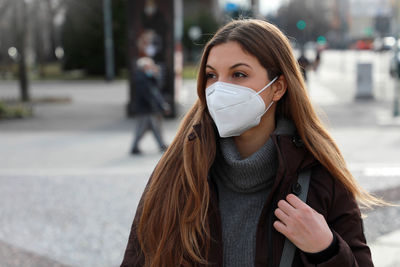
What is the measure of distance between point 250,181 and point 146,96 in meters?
A: 8.25

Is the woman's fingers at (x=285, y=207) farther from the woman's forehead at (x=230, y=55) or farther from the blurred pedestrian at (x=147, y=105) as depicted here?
the blurred pedestrian at (x=147, y=105)

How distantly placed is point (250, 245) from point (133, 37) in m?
14.4

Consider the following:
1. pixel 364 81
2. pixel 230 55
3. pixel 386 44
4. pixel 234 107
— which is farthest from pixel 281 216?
pixel 386 44

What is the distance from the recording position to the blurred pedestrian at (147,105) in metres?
9.95

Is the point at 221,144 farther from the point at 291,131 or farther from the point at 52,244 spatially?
the point at 52,244

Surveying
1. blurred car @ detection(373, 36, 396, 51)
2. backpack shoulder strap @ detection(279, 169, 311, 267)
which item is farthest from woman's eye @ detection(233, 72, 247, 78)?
blurred car @ detection(373, 36, 396, 51)

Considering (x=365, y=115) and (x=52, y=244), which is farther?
(x=365, y=115)

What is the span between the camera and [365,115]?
49.6 ft

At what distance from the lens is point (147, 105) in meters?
10.1

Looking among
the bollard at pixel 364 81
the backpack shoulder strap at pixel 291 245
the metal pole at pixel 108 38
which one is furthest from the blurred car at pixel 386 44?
the backpack shoulder strap at pixel 291 245

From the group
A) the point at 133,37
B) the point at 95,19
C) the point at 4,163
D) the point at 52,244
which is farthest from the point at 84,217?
the point at 95,19

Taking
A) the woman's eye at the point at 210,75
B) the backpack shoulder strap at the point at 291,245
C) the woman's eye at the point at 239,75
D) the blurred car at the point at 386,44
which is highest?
the woman's eye at the point at 239,75

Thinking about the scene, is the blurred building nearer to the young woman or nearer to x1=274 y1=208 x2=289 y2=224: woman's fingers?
the young woman

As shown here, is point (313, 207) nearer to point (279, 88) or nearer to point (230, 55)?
point (279, 88)
